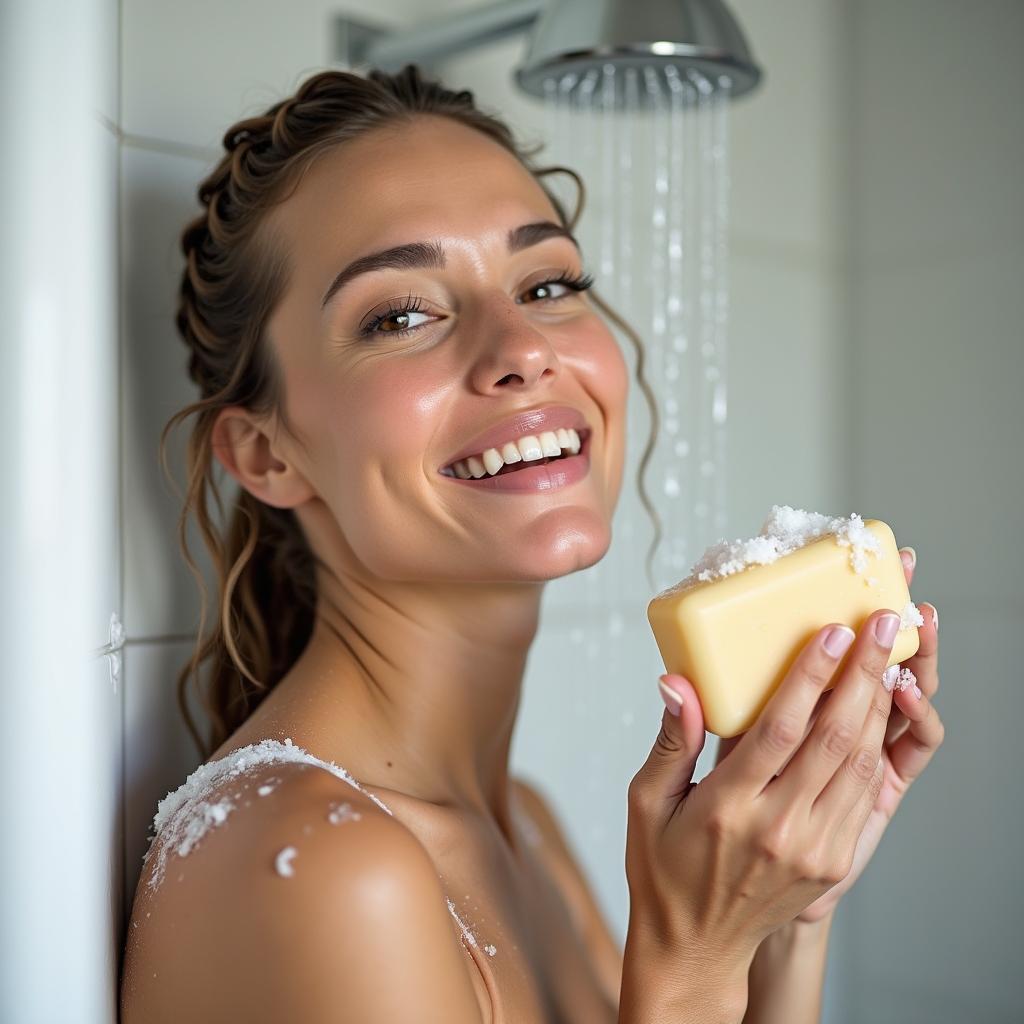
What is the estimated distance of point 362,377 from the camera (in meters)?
1.00

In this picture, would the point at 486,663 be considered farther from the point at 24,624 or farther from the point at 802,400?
the point at 802,400

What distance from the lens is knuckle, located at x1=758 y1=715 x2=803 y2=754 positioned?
78cm

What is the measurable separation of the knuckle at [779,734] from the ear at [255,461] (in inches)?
19.3

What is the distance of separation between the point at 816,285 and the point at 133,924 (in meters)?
1.58

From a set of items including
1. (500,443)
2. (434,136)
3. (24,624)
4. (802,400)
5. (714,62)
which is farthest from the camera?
(802,400)

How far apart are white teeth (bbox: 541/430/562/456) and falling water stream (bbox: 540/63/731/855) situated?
69cm

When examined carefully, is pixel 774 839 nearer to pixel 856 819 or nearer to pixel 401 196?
pixel 856 819

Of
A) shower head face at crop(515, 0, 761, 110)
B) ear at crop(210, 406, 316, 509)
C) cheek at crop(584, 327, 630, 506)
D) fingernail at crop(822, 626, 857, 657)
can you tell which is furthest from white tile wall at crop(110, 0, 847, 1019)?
fingernail at crop(822, 626, 857, 657)

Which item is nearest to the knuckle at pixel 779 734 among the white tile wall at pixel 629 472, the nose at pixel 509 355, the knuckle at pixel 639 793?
the knuckle at pixel 639 793

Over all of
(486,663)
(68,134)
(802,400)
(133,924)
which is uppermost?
(68,134)

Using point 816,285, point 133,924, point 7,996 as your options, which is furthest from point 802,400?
point 7,996

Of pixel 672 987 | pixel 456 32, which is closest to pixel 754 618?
pixel 672 987

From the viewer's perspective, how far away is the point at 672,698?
803mm

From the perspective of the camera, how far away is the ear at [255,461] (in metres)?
1.10
